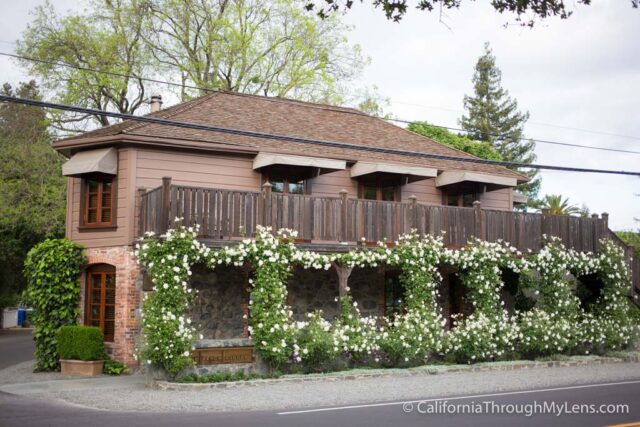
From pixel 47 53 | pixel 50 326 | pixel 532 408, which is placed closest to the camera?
pixel 532 408

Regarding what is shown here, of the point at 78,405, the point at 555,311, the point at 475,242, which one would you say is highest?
the point at 475,242

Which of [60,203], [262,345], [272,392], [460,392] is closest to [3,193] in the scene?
[60,203]

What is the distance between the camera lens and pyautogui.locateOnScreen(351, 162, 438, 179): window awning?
22.3 meters

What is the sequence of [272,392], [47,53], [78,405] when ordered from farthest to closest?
[47,53] → [272,392] → [78,405]

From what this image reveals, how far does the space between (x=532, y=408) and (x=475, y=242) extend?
933 cm

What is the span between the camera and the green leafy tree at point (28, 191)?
3278 cm

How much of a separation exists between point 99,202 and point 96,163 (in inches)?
62.6

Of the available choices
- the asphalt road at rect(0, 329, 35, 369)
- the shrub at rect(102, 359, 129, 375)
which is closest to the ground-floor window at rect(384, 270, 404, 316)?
the shrub at rect(102, 359, 129, 375)

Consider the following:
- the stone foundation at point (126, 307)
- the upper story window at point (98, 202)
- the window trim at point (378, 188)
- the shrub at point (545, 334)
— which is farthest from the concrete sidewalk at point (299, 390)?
the window trim at point (378, 188)

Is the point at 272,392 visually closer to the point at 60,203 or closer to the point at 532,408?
the point at 532,408

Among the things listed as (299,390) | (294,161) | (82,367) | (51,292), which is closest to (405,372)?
(299,390)

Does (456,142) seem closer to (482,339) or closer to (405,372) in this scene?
(482,339)

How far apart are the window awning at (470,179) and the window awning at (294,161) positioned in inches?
172

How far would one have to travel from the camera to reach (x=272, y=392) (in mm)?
15180
